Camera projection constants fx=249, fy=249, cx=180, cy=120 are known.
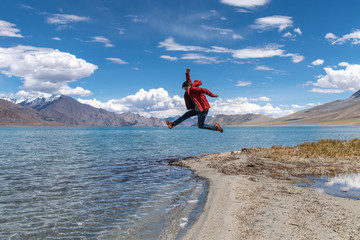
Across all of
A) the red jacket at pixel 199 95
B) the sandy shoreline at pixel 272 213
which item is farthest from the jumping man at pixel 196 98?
the sandy shoreline at pixel 272 213

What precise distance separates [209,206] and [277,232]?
3.66 metres

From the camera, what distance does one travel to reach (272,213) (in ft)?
27.9

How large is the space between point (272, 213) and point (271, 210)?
1.14 feet

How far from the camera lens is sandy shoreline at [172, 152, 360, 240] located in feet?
22.7

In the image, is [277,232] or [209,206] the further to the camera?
[209,206]

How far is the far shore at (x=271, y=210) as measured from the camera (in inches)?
274

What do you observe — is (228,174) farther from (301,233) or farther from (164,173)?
(301,233)

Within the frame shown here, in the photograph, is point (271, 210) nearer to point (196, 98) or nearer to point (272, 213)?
point (272, 213)

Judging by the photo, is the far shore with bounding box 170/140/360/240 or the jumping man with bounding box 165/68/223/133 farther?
the jumping man with bounding box 165/68/223/133

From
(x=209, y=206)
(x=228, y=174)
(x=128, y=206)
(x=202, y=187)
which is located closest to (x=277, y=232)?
(x=209, y=206)

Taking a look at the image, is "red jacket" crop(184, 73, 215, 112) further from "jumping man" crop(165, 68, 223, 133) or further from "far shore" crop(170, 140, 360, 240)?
"far shore" crop(170, 140, 360, 240)

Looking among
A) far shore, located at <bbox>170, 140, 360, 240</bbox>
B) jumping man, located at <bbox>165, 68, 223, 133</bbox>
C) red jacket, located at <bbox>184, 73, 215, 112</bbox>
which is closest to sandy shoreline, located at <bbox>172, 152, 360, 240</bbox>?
far shore, located at <bbox>170, 140, 360, 240</bbox>

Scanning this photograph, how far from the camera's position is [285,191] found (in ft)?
37.8

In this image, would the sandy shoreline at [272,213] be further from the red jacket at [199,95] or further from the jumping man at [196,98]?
the red jacket at [199,95]
